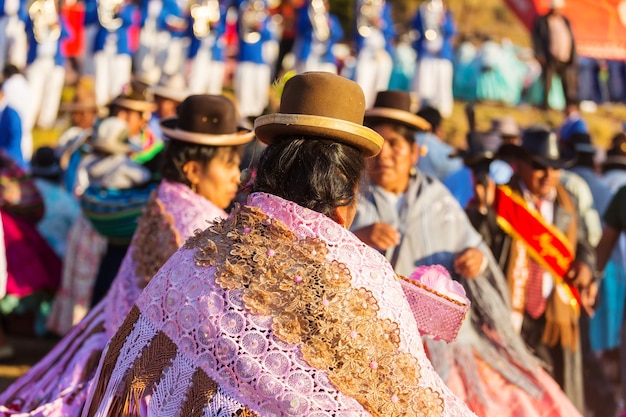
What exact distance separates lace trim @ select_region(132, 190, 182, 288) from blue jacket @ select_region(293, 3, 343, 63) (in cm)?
1697

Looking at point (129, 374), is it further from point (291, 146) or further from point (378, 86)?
point (378, 86)

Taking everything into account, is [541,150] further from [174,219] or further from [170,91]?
[170,91]

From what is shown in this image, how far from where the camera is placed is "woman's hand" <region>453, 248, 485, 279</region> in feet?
13.9

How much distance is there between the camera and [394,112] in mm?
4566

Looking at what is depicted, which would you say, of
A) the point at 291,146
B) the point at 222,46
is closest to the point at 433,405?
the point at 291,146

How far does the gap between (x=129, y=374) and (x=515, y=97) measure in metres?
23.4

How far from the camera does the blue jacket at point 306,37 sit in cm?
2067

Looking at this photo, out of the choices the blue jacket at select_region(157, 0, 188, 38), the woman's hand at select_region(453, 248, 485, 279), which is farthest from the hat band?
the blue jacket at select_region(157, 0, 188, 38)

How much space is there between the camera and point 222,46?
21.3 m

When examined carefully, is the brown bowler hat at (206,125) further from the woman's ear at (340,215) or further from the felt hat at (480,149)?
the felt hat at (480,149)

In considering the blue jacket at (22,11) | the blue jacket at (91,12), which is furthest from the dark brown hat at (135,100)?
the blue jacket at (91,12)

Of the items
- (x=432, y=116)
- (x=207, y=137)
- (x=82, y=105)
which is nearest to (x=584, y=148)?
(x=432, y=116)

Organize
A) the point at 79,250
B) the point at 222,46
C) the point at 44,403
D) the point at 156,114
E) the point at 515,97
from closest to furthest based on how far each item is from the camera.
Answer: the point at 44,403 → the point at 79,250 → the point at 156,114 → the point at 222,46 → the point at 515,97

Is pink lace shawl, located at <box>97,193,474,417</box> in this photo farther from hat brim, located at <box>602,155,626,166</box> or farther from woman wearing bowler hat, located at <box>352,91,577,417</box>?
hat brim, located at <box>602,155,626,166</box>
